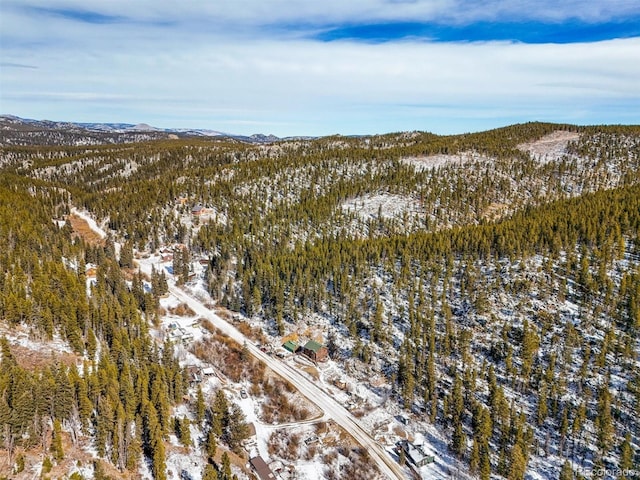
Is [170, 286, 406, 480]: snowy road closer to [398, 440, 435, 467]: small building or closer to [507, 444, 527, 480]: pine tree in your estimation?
[398, 440, 435, 467]: small building

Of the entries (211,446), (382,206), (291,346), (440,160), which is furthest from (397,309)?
(440,160)

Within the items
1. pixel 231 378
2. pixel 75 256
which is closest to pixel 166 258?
pixel 75 256

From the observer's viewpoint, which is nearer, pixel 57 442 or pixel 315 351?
pixel 57 442

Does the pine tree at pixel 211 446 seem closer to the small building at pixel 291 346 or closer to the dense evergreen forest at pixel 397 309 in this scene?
the dense evergreen forest at pixel 397 309

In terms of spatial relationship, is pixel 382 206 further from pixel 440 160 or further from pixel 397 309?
pixel 397 309

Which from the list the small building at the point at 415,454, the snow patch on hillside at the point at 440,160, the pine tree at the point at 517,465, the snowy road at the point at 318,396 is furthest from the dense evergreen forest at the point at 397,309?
the snow patch on hillside at the point at 440,160
